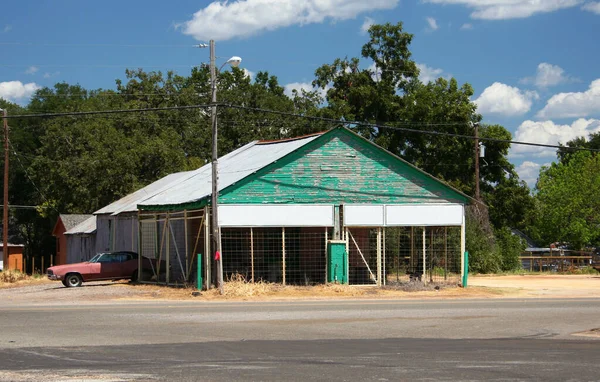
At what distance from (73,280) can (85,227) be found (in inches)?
733

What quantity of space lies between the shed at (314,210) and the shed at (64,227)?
949 inches

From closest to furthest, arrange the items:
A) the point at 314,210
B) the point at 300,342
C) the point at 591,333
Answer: the point at 300,342
the point at 591,333
the point at 314,210

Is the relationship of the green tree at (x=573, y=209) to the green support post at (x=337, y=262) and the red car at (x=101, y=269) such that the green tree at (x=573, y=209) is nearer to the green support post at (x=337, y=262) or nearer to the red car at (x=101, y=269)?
the green support post at (x=337, y=262)

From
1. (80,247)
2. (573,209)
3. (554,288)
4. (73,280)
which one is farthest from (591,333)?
(573,209)

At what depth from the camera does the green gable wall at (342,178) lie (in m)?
32.3

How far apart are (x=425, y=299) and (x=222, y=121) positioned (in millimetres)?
46319

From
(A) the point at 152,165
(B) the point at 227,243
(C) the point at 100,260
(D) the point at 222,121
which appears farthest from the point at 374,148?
(D) the point at 222,121

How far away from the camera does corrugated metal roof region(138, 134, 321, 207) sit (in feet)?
107

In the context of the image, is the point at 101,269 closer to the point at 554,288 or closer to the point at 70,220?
the point at 554,288

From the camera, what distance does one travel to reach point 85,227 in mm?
52812

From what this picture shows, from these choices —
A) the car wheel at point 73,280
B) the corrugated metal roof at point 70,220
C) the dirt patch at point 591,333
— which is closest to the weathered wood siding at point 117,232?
the car wheel at point 73,280

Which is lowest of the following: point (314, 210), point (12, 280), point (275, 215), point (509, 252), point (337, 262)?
point (12, 280)

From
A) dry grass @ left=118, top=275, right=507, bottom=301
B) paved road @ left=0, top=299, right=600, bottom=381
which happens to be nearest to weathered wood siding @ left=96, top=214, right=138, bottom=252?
dry grass @ left=118, top=275, right=507, bottom=301

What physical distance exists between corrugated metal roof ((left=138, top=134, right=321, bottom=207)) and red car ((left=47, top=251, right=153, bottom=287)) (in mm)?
2513
